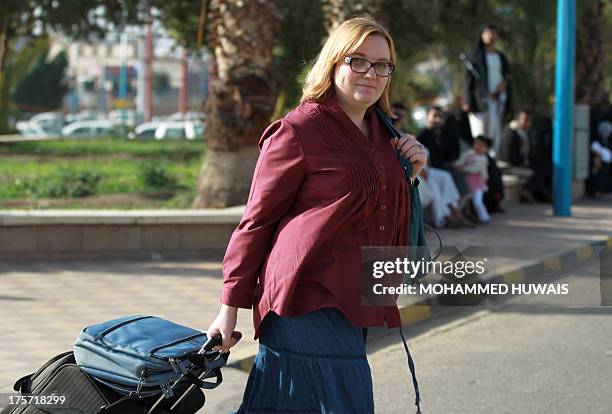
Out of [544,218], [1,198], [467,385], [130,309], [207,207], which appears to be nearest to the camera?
[467,385]

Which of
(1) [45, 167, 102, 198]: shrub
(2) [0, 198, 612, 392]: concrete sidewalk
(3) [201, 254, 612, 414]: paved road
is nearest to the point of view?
(3) [201, 254, 612, 414]: paved road

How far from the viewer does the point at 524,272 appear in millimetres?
9570

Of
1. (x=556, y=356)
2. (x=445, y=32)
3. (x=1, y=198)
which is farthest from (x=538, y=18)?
(x=556, y=356)

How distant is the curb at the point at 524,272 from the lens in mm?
8003

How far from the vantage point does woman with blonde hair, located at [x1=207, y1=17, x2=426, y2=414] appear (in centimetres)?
346

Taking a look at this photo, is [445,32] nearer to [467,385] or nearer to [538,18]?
[538,18]

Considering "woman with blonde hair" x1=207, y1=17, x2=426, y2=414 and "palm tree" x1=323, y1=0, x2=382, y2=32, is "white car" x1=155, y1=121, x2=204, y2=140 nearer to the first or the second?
"palm tree" x1=323, y1=0, x2=382, y2=32

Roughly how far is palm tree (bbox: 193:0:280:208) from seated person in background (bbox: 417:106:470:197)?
217 cm

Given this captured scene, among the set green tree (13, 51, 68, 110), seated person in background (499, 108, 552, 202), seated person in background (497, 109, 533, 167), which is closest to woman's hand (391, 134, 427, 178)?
seated person in background (499, 108, 552, 202)

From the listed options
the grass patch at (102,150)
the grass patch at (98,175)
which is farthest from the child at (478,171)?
the grass patch at (102,150)

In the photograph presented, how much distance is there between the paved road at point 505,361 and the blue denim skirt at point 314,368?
2245 millimetres

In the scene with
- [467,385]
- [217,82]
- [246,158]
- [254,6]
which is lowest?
[467,385]

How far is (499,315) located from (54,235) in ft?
14.3

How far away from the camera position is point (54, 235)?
33.2 ft
